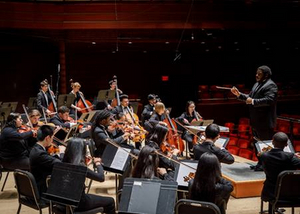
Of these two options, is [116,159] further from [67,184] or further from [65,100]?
[65,100]

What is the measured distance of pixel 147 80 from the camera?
16.6 meters

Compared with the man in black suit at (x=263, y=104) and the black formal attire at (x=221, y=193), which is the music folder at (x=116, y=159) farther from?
the man in black suit at (x=263, y=104)

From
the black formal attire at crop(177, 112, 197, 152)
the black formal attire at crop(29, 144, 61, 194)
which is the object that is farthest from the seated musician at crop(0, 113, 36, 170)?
the black formal attire at crop(177, 112, 197, 152)

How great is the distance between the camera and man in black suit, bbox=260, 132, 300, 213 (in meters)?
4.46

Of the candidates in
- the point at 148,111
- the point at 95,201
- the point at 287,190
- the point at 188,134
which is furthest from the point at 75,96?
the point at 287,190

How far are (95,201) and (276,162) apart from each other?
202 cm

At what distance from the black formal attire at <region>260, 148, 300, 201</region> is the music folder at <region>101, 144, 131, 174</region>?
162cm

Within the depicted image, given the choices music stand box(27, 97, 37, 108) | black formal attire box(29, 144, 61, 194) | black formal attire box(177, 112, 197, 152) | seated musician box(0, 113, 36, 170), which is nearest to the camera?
black formal attire box(29, 144, 61, 194)

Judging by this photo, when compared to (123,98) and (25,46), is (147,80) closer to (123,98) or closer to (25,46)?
(25,46)

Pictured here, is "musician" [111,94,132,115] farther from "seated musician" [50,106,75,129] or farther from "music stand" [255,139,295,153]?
"music stand" [255,139,295,153]

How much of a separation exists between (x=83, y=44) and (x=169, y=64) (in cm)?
388

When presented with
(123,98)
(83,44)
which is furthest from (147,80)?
(123,98)

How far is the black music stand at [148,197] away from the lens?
→ 133 inches

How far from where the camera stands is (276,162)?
4480 mm
